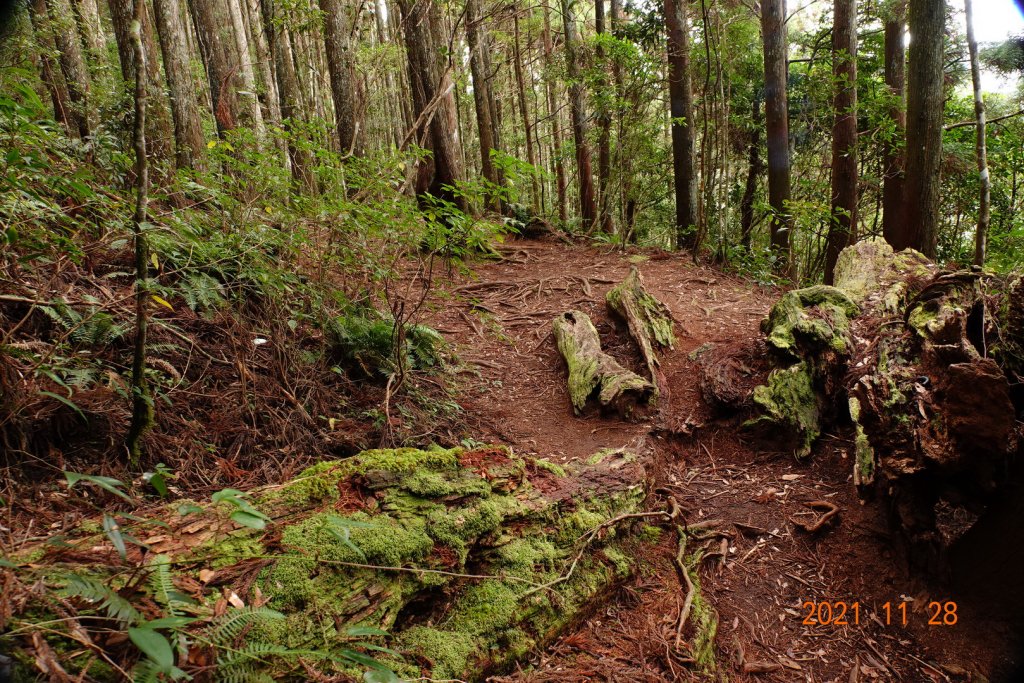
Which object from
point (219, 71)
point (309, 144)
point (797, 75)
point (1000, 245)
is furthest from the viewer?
point (797, 75)

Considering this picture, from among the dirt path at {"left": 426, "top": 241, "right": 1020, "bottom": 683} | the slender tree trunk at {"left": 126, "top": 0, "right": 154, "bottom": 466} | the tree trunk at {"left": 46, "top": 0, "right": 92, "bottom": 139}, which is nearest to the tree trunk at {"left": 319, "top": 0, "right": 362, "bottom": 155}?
the tree trunk at {"left": 46, "top": 0, "right": 92, "bottom": 139}

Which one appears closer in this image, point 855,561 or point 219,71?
point 855,561

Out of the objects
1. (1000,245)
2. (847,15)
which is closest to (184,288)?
(847,15)

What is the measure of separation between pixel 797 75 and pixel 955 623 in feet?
53.4

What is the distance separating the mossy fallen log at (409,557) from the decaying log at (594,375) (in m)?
1.84

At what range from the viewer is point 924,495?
2.91 m

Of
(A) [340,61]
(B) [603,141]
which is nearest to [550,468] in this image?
(A) [340,61]

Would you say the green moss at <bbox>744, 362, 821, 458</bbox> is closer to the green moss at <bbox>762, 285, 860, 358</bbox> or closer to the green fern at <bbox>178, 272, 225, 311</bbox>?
the green moss at <bbox>762, 285, 860, 358</bbox>

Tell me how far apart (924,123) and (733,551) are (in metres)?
6.76

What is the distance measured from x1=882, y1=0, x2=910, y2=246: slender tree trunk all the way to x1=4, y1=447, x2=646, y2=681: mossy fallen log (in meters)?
7.73

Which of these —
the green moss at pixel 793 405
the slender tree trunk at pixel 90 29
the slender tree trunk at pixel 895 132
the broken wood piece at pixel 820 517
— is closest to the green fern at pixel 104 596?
the broken wood piece at pixel 820 517

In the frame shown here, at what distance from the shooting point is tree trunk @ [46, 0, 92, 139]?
24.5ft

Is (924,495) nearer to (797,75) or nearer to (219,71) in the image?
(219,71)

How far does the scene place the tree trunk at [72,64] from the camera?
747 centimetres
